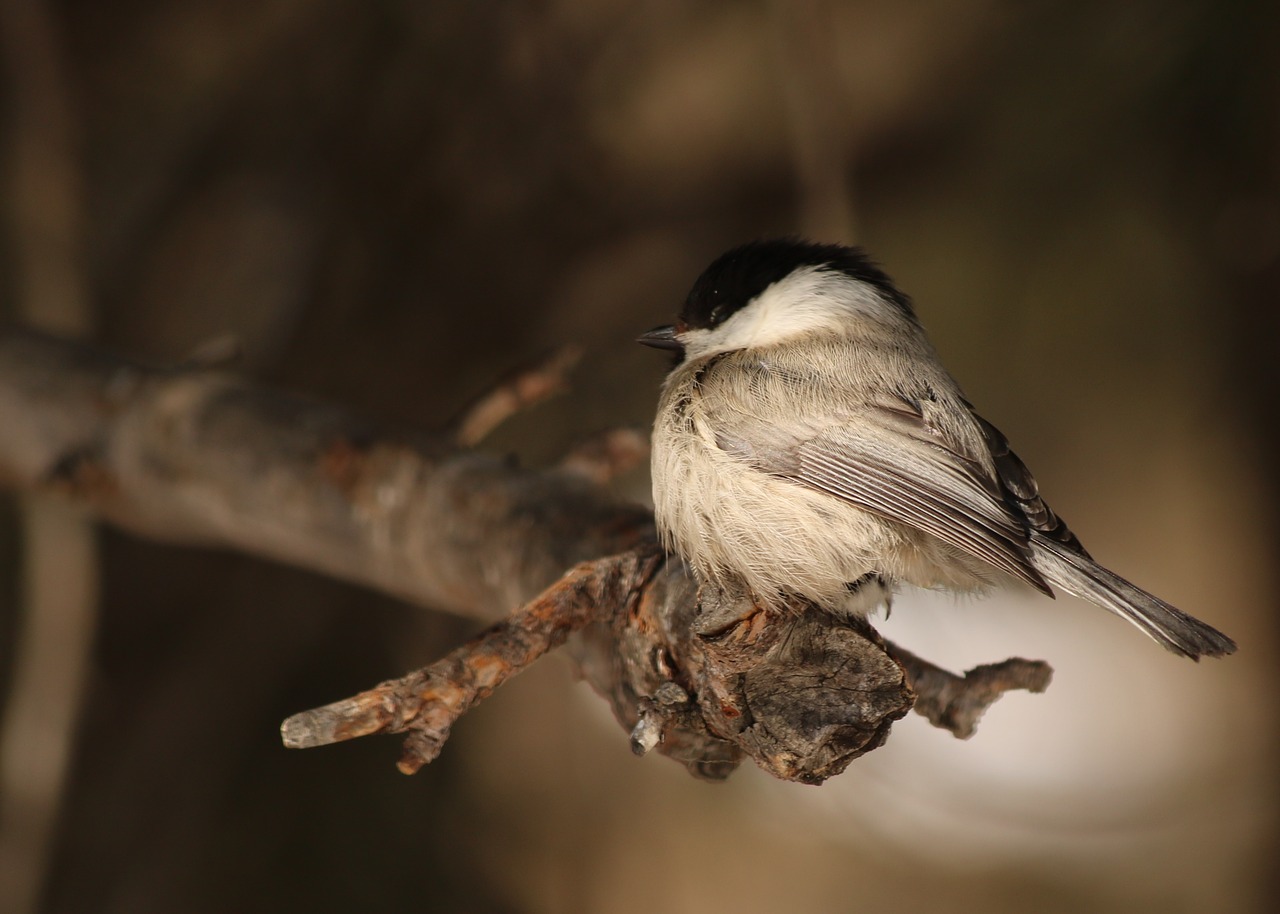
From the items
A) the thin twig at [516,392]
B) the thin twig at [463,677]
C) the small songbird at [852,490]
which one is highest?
the thin twig at [516,392]

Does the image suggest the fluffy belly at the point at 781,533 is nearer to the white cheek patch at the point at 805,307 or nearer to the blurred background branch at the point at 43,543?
the white cheek patch at the point at 805,307

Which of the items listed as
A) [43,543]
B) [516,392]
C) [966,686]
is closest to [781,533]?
[966,686]

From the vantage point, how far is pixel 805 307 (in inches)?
56.5

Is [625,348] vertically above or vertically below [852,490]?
above

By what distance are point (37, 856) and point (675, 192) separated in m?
2.05

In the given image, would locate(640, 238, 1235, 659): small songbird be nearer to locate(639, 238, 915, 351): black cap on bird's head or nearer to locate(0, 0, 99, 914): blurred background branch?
locate(639, 238, 915, 351): black cap on bird's head

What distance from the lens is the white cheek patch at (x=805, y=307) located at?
1.42m

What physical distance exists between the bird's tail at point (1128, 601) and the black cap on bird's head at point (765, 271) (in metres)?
0.41

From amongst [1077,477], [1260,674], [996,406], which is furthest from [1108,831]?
[996,406]

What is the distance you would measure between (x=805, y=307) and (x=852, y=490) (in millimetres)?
344

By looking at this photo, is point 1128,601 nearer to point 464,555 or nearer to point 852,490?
point 852,490

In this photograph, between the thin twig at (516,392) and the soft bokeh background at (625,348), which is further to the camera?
the soft bokeh background at (625,348)

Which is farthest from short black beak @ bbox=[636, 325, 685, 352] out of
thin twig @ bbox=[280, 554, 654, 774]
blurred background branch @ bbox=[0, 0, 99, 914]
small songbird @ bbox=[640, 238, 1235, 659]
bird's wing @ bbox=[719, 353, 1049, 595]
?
blurred background branch @ bbox=[0, 0, 99, 914]

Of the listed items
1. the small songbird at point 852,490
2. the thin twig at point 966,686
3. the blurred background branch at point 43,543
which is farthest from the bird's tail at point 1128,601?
the blurred background branch at point 43,543
